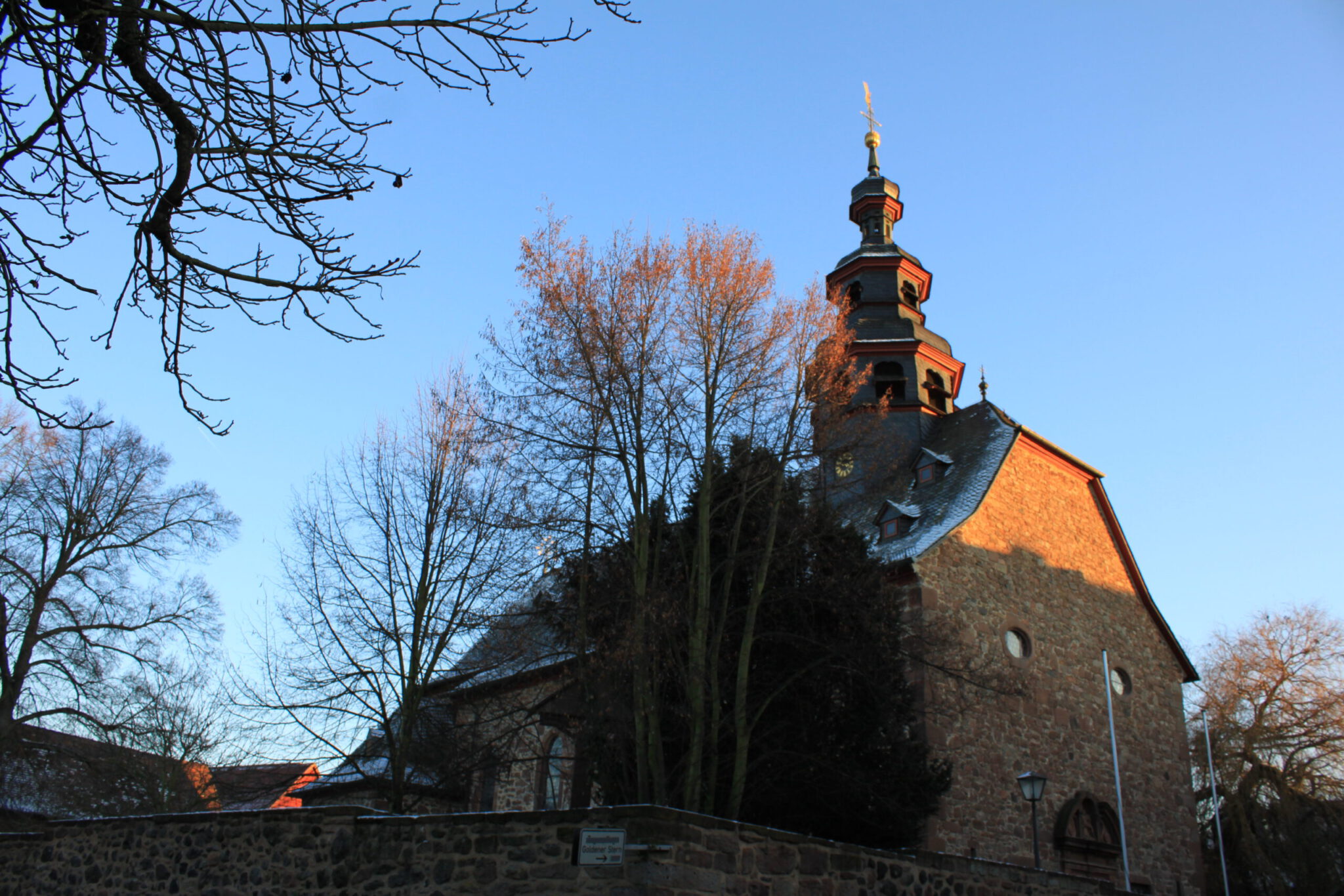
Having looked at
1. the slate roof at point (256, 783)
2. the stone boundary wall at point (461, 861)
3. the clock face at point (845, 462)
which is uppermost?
the clock face at point (845, 462)

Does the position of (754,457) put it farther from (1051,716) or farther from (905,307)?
(905,307)

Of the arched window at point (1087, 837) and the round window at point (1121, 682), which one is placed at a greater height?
the round window at point (1121, 682)

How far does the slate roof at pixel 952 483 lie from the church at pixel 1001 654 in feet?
0.16

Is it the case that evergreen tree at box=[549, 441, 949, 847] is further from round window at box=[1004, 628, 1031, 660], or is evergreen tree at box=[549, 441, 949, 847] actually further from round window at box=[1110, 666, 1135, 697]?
round window at box=[1110, 666, 1135, 697]

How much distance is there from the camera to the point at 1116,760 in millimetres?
16672

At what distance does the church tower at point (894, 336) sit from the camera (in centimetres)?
2116

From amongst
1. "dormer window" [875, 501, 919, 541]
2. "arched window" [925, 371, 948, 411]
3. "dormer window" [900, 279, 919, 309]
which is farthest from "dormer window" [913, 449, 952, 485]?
"dormer window" [900, 279, 919, 309]

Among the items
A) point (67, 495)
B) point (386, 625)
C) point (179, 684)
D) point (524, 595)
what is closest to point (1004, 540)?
point (524, 595)

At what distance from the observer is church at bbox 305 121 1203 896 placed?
45.2ft

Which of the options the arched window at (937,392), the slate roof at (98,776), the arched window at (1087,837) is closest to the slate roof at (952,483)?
the arched window at (937,392)

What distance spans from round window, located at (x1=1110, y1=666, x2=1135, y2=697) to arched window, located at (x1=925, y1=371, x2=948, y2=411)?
6.49 m

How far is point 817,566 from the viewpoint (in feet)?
41.0

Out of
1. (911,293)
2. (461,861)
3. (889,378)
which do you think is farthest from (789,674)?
(911,293)

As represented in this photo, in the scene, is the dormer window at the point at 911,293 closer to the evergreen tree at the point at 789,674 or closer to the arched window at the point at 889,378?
the arched window at the point at 889,378
